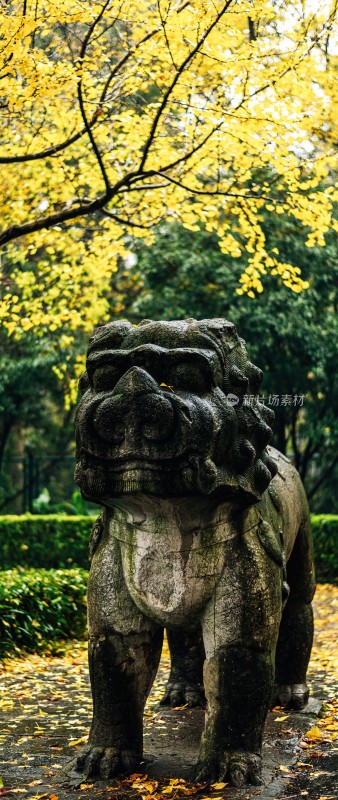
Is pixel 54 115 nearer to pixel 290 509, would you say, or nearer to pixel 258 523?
pixel 290 509

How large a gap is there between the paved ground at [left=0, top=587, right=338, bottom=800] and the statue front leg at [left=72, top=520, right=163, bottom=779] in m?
0.11

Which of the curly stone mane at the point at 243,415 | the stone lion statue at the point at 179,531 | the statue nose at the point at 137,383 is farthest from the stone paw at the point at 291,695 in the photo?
the statue nose at the point at 137,383

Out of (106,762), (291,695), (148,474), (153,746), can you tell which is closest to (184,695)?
(291,695)

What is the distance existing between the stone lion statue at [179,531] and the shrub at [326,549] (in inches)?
375

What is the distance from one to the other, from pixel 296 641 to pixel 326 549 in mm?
8368

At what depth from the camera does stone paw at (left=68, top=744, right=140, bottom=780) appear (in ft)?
15.2

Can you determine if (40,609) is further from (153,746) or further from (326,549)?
(326,549)

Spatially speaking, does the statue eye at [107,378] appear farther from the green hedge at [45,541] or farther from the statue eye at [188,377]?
the green hedge at [45,541]

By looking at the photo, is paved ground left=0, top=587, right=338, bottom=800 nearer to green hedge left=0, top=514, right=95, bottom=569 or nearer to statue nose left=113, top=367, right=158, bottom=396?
statue nose left=113, top=367, right=158, bottom=396

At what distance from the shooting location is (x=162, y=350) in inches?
169

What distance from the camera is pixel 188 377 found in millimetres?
4250

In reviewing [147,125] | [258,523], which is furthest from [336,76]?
[258,523]

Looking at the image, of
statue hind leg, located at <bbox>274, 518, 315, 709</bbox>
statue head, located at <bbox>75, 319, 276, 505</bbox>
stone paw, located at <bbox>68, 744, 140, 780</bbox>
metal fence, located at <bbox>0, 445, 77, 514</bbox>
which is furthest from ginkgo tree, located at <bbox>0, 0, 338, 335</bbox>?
metal fence, located at <bbox>0, 445, 77, 514</bbox>

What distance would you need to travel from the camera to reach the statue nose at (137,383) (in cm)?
407
